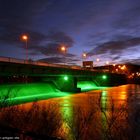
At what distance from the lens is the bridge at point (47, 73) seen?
134 feet

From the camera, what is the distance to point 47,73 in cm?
5328

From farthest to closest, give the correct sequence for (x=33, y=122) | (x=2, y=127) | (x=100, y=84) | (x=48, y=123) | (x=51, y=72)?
1. (x=100, y=84)
2. (x=51, y=72)
3. (x=33, y=122)
4. (x=48, y=123)
5. (x=2, y=127)

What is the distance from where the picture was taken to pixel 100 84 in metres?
98.7

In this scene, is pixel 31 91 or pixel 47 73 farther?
pixel 47 73

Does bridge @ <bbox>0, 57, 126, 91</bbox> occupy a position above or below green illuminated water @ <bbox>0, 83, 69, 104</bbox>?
above

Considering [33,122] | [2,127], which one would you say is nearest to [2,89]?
[33,122]

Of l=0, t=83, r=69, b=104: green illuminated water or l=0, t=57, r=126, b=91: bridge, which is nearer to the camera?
l=0, t=57, r=126, b=91: bridge

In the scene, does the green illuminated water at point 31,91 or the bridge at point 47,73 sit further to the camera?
the green illuminated water at point 31,91

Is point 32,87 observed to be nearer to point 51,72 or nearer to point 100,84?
point 51,72

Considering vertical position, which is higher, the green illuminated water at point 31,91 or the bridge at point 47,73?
the bridge at point 47,73

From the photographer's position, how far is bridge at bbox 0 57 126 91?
40.9 metres

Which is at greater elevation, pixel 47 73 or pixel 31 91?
pixel 47 73

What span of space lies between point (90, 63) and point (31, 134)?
413 ft

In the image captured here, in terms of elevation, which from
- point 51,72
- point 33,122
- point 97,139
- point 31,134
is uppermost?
point 51,72
